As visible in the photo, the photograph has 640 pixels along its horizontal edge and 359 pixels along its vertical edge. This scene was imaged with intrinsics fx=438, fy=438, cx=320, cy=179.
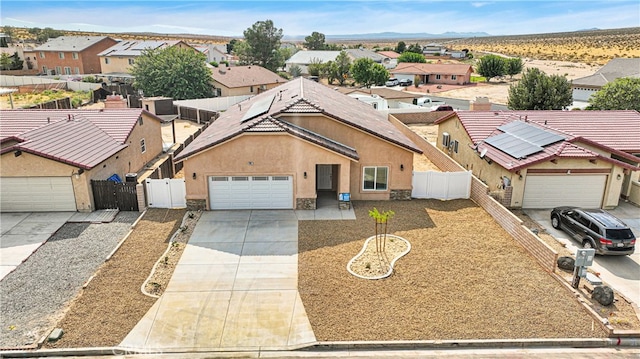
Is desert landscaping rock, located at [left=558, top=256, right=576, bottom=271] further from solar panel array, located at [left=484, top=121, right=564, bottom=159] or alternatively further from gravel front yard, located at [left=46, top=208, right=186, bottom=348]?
gravel front yard, located at [left=46, top=208, right=186, bottom=348]

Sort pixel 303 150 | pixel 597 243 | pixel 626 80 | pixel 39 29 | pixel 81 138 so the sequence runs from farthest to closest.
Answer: pixel 39 29 < pixel 626 80 < pixel 81 138 < pixel 303 150 < pixel 597 243

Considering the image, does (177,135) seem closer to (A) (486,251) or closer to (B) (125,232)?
(B) (125,232)

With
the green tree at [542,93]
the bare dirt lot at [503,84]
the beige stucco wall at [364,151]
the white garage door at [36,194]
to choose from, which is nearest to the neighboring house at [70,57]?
the bare dirt lot at [503,84]

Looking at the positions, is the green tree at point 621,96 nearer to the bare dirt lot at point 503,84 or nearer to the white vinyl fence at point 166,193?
the bare dirt lot at point 503,84

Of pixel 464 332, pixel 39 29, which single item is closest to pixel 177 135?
pixel 464 332

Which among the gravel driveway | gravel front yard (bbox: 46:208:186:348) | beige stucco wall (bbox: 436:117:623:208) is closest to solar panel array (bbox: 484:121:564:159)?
beige stucco wall (bbox: 436:117:623:208)

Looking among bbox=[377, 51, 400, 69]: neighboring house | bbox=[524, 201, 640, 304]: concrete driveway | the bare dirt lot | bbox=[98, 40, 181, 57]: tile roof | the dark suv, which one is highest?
bbox=[98, 40, 181, 57]: tile roof

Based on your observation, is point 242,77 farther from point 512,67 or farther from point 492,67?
point 512,67
